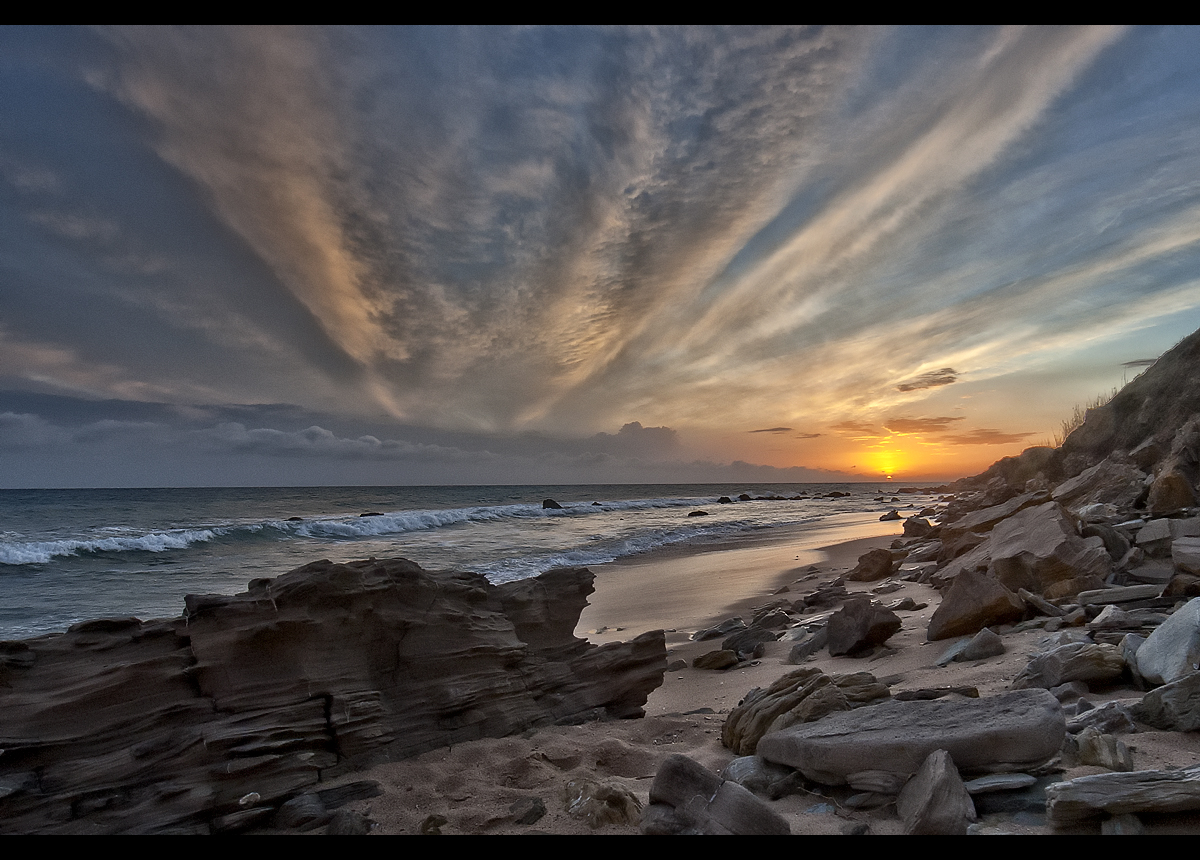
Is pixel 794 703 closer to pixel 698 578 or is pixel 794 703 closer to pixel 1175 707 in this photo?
pixel 1175 707

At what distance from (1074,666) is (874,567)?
10.0m

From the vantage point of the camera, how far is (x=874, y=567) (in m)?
13.6

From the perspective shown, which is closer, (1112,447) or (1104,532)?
(1104,532)

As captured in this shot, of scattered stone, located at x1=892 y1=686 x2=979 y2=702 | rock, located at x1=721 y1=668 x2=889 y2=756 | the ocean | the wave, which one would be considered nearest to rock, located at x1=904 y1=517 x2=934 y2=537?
the ocean

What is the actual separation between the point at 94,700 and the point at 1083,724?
22.3 feet

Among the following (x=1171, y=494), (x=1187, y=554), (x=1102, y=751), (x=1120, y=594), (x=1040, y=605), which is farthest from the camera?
(x=1171, y=494)

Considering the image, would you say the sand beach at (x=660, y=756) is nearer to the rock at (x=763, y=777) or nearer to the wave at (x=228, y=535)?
the rock at (x=763, y=777)

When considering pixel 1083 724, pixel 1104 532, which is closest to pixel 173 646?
pixel 1083 724

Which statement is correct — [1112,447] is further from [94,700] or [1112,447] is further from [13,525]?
[13,525]

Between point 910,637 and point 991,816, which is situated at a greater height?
point 991,816

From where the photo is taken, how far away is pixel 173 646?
446 centimetres

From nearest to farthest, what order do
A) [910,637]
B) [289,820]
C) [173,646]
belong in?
[289,820], [173,646], [910,637]

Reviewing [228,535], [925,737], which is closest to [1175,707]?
[925,737]
